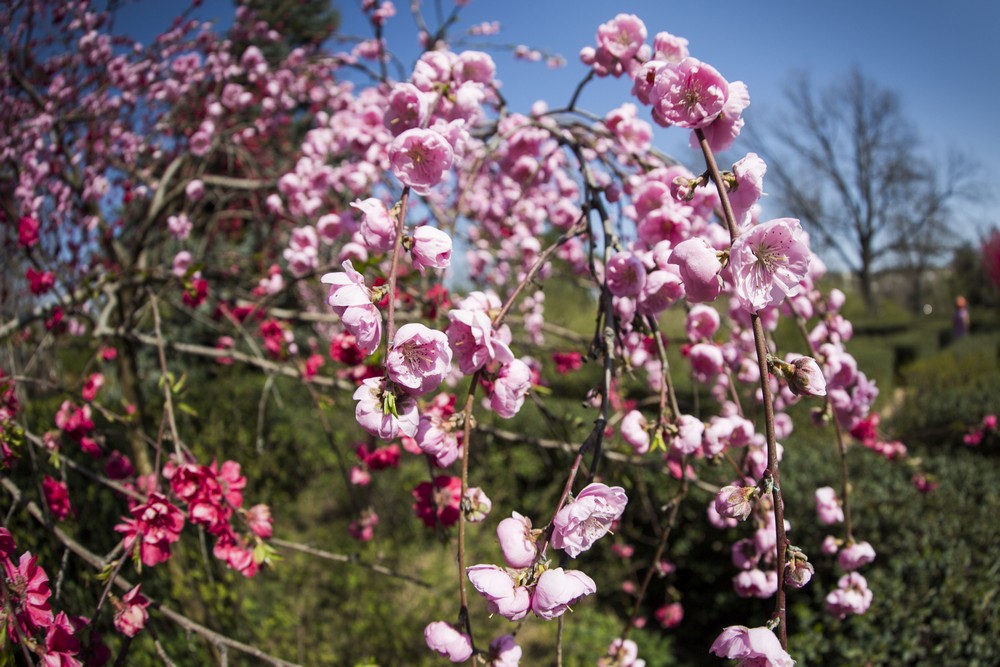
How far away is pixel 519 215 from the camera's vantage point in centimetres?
372

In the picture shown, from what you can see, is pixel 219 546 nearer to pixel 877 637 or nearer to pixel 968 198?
pixel 877 637

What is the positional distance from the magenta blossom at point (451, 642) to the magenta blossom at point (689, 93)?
0.86 m

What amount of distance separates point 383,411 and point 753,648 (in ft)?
1.91

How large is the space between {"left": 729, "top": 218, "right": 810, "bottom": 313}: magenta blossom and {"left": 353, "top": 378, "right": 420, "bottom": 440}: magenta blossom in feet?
1.58

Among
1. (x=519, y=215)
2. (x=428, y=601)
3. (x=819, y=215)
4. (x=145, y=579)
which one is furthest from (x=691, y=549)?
(x=819, y=215)

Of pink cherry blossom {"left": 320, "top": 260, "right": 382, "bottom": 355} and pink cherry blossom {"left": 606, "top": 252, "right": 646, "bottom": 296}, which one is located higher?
pink cherry blossom {"left": 606, "top": 252, "right": 646, "bottom": 296}

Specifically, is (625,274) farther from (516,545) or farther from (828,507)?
(828,507)

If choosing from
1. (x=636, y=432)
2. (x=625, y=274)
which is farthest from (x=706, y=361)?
(x=625, y=274)

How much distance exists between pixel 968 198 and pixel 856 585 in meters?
30.8

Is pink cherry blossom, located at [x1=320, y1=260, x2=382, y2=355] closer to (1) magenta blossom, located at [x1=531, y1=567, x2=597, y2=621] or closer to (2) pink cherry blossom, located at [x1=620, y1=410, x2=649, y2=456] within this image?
(1) magenta blossom, located at [x1=531, y1=567, x2=597, y2=621]

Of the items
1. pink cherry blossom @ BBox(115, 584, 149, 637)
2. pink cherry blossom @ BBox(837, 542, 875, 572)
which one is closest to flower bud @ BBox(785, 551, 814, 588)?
pink cherry blossom @ BBox(837, 542, 875, 572)

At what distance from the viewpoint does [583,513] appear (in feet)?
2.63

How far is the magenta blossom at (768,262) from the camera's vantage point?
786 millimetres

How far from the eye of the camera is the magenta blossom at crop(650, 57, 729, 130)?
0.93 metres
